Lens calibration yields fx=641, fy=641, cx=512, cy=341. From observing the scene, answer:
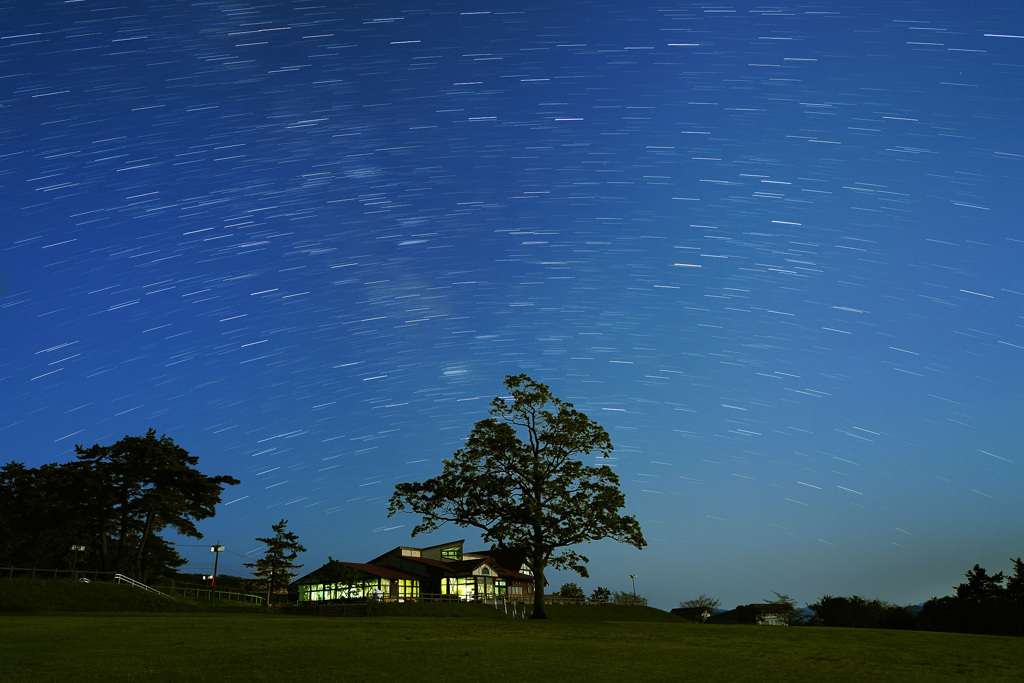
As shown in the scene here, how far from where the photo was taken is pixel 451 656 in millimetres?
17281

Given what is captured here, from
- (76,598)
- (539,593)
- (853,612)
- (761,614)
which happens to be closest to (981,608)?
(853,612)

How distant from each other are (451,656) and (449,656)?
0.06 m

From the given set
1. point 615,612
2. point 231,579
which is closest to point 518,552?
point 615,612

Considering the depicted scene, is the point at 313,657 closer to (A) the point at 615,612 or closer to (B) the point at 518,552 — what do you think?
(B) the point at 518,552

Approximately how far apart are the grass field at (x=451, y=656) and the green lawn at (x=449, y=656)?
0.04m

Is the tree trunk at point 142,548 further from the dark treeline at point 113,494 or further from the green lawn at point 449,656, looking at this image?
the green lawn at point 449,656

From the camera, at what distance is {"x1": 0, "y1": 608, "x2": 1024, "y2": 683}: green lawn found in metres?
13.8

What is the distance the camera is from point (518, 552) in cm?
4262

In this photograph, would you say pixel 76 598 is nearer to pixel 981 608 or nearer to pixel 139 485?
pixel 139 485

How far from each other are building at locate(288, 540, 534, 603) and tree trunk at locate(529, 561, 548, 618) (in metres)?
25.5

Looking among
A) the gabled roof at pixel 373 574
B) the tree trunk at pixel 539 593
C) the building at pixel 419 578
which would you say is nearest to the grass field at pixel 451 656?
the tree trunk at pixel 539 593

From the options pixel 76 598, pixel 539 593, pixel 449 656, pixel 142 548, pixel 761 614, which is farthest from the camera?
pixel 761 614

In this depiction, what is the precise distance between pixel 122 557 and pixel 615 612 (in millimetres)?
48295

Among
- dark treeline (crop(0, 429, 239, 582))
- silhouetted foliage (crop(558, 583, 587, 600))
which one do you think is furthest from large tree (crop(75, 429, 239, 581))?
silhouetted foliage (crop(558, 583, 587, 600))
